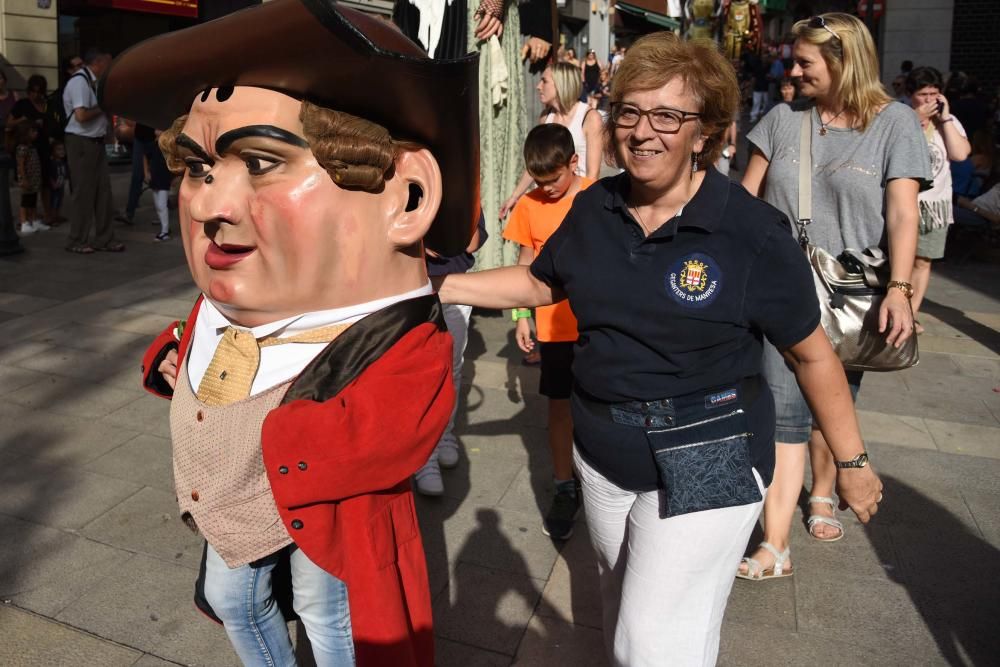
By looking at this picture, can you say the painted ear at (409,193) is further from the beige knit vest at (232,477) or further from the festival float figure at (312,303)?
the beige knit vest at (232,477)

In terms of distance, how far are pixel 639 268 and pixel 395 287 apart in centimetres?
58

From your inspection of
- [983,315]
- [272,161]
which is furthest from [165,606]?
[983,315]

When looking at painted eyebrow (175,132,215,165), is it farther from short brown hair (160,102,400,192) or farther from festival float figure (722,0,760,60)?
festival float figure (722,0,760,60)

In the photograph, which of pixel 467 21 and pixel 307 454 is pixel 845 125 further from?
pixel 467 21

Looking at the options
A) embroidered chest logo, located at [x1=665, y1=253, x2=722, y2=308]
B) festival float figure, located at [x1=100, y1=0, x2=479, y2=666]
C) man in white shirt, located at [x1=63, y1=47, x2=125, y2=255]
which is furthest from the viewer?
man in white shirt, located at [x1=63, y1=47, x2=125, y2=255]

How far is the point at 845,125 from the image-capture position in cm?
302

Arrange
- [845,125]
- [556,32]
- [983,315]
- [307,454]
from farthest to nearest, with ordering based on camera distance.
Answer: [983,315]
[556,32]
[845,125]
[307,454]

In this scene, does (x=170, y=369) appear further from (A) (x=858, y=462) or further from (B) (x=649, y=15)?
(B) (x=649, y=15)

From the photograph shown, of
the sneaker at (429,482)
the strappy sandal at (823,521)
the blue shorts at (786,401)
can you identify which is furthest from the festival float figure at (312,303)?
the strappy sandal at (823,521)

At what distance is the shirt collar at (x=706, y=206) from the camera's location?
2.05 m

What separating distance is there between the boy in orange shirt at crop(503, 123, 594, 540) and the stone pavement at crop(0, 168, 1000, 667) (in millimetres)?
157

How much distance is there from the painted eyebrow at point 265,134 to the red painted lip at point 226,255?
0.23 metres

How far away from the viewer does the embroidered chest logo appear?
2029mm

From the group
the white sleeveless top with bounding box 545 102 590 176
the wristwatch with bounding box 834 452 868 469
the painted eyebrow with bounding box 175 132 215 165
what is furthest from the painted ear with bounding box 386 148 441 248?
the white sleeveless top with bounding box 545 102 590 176
